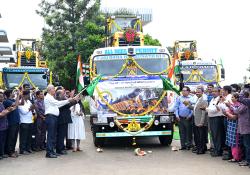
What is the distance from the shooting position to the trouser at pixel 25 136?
429 inches

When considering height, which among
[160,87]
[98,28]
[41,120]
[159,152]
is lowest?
[159,152]

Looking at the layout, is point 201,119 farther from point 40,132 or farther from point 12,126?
point 12,126

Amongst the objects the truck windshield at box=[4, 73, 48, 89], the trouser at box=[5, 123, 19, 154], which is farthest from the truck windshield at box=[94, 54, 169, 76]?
the truck windshield at box=[4, 73, 48, 89]

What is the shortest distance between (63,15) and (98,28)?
11.2 ft

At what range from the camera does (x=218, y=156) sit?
10297 millimetres

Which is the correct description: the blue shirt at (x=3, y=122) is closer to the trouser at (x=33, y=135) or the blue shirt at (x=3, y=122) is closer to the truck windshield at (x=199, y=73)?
the trouser at (x=33, y=135)

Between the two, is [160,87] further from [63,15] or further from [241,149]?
[63,15]

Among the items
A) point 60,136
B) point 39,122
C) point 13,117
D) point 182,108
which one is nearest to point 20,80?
point 39,122

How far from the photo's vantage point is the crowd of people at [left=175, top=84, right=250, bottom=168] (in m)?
8.95

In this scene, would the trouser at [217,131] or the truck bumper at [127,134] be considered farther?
the truck bumper at [127,134]

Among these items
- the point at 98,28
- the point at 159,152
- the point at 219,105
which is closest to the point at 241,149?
the point at 219,105

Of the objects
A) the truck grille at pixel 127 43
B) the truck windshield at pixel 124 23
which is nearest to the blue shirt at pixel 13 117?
the truck grille at pixel 127 43

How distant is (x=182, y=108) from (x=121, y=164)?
2773 mm

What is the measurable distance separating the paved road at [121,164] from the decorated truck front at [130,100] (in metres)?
0.58
